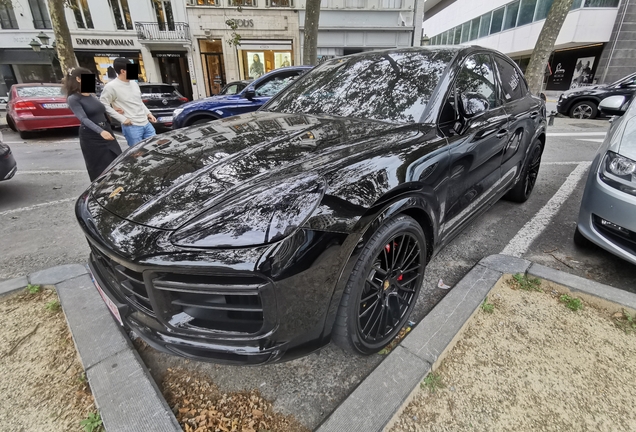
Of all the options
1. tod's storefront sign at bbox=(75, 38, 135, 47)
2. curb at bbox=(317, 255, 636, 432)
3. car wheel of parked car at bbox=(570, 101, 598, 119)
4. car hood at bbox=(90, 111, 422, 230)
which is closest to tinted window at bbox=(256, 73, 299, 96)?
car hood at bbox=(90, 111, 422, 230)

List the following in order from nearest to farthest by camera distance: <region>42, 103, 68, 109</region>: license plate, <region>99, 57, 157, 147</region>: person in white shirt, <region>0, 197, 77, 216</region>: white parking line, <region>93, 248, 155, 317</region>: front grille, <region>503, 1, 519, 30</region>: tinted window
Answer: <region>93, 248, 155, 317</region>: front grille → <region>0, 197, 77, 216</region>: white parking line → <region>99, 57, 157, 147</region>: person in white shirt → <region>42, 103, 68, 109</region>: license plate → <region>503, 1, 519, 30</region>: tinted window

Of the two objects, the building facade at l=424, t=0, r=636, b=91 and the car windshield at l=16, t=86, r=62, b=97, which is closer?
the car windshield at l=16, t=86, r=62, b=97

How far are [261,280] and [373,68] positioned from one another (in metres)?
2.05

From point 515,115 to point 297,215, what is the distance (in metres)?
2.65

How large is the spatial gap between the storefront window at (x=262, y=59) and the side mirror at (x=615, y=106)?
18.4 m

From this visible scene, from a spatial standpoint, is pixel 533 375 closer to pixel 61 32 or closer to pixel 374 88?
pixel 374 88

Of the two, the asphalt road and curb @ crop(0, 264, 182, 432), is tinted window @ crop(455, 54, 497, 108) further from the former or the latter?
curb @ crop(0, 264, 182, 432)

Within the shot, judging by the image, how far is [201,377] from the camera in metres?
1.80

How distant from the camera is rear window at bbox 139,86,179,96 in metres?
9.33

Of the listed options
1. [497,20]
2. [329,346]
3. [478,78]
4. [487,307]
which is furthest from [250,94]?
[497,20]

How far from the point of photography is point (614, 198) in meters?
2.31

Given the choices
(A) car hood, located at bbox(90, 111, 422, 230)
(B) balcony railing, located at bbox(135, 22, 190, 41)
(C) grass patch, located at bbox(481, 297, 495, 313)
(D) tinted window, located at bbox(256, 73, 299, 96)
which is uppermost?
(B) balcony railing, located at bbox(135, 22, 190, 41)

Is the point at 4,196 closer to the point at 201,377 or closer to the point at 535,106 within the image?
the point at 201,377

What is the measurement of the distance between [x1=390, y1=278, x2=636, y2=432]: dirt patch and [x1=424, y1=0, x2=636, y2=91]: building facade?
59.4 ft
